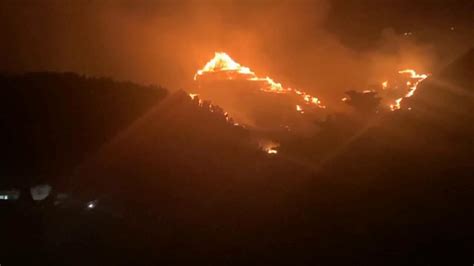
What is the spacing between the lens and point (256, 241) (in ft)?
47.3

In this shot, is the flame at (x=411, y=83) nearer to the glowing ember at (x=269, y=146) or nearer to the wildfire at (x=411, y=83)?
the wildfire at (x=411, y=83)

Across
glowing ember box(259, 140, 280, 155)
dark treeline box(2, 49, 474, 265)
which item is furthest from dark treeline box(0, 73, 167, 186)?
glowing ember box(259, 140, 280, 155)

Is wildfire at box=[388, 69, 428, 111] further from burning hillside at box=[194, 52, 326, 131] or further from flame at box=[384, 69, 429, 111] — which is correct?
burning hillside at box=[194, 52, 326, 131]

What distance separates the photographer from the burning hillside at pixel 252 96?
99.8 ft

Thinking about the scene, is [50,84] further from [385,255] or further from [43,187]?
[385,255]

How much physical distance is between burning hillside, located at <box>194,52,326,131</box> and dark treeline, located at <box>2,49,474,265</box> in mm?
3333

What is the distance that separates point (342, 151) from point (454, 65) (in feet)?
17.4

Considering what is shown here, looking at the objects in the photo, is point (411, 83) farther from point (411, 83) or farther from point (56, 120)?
point (56, 120)

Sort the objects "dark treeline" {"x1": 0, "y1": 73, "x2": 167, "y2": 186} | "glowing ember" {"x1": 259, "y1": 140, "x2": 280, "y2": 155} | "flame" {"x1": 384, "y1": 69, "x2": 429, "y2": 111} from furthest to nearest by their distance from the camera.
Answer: "glowing ember" {"x1": 259, "y1": 140, "x2": 280, "y2": 155} < "flame" {"x1": 384, "y1": 69, "x2": 429, "y2": 111} < "dark treeline" {"x1": 0, "y1": 73, "x2": 167, "y2": 186}

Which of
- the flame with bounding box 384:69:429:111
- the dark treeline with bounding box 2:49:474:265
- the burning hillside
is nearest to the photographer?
the dark treeline with bounding box 2:49:474:265

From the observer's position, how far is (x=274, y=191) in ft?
63.0

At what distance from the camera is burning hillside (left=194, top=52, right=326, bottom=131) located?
99.8 ft

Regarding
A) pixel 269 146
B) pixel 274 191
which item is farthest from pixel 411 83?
pixel 274 191

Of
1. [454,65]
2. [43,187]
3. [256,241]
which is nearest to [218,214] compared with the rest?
[256,241]
